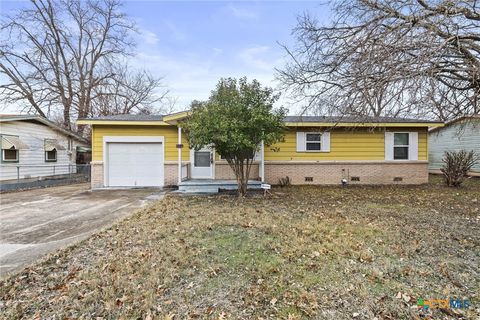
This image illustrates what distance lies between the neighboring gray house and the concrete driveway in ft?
57.7

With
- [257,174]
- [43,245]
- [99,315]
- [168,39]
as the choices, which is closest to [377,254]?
[99,315]

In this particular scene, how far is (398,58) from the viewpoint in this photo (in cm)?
583

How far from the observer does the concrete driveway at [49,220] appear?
161 inches

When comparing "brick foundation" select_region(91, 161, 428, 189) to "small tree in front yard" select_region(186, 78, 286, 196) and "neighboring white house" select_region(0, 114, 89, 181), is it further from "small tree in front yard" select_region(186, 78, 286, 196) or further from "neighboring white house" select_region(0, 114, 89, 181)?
"neighboring white house" select_region(0, 114, 89, 181)

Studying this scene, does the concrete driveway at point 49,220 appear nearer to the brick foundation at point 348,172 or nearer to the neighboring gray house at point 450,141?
the brick foundation at point 348,172

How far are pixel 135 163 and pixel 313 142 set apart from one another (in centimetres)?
833

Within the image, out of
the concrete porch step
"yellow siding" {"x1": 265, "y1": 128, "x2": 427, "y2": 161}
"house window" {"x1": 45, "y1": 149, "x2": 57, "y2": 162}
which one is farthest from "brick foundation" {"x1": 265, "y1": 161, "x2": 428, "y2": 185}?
"house window" {"x1": 45, "y1": 149, "x2": 57, "y2": 162}

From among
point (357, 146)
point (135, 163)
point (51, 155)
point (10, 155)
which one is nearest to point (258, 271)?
point (135, 163)

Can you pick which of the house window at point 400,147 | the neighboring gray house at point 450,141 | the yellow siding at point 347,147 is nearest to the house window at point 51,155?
the yellow siding at point 347,147

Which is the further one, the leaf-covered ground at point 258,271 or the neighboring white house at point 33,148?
the neighboring white house at point 33,148

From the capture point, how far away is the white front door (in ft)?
38.2

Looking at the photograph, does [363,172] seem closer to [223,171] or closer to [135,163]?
[223,171]

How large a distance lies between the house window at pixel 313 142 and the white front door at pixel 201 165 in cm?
460

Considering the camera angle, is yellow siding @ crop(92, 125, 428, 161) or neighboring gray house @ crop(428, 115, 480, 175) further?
neighboring gray house @ crop(428, 115, 480, 175)
